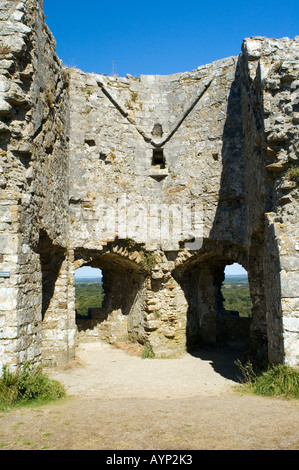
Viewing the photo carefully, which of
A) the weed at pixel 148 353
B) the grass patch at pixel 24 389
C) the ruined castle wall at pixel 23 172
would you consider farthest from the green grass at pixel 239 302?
the grass patch at pixel 24 389

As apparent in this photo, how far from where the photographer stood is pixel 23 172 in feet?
20.2

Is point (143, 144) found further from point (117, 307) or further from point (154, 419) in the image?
point (154, 419)

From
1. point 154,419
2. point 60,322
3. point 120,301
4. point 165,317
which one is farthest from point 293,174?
point 120,301

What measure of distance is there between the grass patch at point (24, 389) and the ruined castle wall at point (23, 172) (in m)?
0.20

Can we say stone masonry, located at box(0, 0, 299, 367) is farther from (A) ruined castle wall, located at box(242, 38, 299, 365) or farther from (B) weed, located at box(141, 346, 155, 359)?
(B) weed, located at box(141, 346, 155, 359)

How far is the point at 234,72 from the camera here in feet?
31.8

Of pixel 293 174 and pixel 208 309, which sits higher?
pixel 293 174

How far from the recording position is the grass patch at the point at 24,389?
5.05 meters

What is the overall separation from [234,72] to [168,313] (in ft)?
20.9

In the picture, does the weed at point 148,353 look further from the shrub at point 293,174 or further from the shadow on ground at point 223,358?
the shrub at point 293,174

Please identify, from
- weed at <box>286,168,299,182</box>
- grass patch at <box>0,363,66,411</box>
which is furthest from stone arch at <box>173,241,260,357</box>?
grass patch at <box>0,363,66,411</box>

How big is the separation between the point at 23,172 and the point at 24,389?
324 cm
